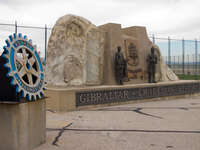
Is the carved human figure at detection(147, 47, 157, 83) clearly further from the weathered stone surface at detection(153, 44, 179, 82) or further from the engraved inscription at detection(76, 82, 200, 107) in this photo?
the weathered stone surface at detection(153, 44, 179, 82)

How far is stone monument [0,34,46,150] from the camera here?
3.39 meters

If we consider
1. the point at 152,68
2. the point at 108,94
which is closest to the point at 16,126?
the point at 108,94

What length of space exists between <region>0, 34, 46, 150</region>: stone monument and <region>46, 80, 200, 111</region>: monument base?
10.7ft

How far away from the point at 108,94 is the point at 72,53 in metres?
1.83

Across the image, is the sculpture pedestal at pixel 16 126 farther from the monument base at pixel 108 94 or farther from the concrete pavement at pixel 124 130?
the monument base at pixel 108 94

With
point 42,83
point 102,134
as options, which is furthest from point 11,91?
point 102,134

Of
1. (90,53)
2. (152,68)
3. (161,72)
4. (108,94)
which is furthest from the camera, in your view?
(161,72)

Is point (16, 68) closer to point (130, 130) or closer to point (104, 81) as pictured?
point (130, 130)

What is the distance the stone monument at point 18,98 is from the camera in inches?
133

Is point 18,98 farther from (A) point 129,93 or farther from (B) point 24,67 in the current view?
(A) point 129,93

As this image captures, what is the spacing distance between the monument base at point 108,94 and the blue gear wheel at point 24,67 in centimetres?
313

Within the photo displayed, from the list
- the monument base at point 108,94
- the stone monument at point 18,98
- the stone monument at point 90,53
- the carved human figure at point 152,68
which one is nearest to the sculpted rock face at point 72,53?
the stone monument at point 90,53

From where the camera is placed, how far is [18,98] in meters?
3.44

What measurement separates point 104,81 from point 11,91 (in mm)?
5726
